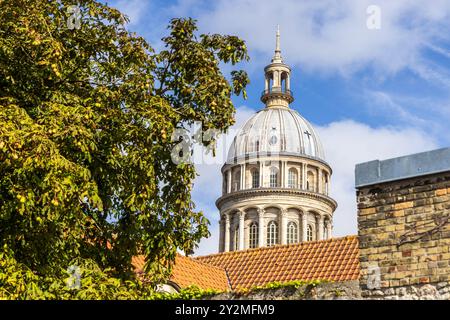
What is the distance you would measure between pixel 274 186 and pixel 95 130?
180 feet

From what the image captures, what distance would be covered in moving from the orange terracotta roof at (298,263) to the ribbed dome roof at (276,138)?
4037cm

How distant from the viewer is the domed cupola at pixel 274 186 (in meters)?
67.1

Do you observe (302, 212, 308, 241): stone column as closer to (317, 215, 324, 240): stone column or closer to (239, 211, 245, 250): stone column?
(317, 215, 324, 240): stone column

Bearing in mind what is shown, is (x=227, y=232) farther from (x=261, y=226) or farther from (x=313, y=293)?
(x=313, y=293)

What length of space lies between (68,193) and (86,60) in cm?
360

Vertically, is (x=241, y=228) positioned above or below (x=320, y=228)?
below

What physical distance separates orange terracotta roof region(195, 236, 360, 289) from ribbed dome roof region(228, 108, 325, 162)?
40.4 meters

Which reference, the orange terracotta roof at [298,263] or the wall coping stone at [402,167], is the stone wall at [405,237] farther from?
the orange terracotta roof at [298,263]

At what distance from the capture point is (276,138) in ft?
231

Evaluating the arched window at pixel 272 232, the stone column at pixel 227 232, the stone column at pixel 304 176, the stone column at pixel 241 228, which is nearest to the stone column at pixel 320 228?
the stone column at pixel 304 176

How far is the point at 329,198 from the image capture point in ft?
227

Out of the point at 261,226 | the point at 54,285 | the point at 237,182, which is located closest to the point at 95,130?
the point at 54,285

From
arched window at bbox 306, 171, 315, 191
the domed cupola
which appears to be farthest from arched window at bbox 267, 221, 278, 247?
arched window at bbox 306, 171, 315, 191
